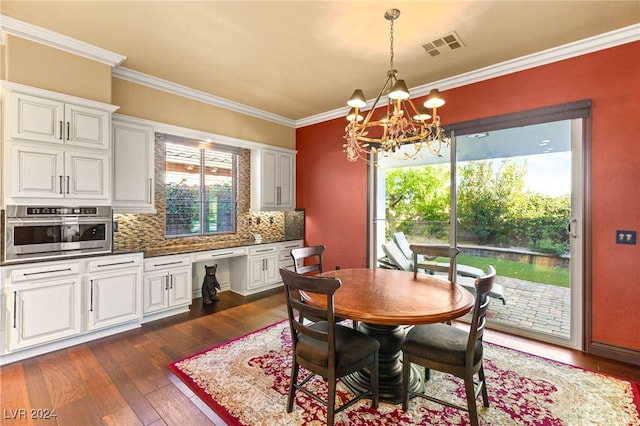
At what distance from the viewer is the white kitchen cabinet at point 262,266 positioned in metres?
4.70

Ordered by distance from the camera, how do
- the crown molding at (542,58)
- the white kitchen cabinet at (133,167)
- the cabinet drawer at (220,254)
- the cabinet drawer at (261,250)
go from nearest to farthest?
the crown molding at (542,58) → the white kitchen cabinet at (133,167) → the cabinet drawer at (220,254) → the cabinet drawer at (261,250)

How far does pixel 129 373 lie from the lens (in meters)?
2.50

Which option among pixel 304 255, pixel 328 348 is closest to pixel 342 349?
pixel 328 348

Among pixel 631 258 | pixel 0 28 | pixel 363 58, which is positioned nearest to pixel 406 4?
pixel 363 58

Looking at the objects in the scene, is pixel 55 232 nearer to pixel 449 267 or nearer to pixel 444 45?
pixel 449 267

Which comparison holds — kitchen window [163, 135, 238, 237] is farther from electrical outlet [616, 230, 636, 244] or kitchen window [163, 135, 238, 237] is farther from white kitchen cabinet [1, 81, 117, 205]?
electrical outlet [616, 230, 636, 244]

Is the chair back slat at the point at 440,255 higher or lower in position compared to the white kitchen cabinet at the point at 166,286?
higher

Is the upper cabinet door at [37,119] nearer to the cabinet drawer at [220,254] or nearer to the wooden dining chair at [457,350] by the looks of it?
the cabinet drawer at [220,254]

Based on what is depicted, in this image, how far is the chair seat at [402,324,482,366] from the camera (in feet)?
6.13

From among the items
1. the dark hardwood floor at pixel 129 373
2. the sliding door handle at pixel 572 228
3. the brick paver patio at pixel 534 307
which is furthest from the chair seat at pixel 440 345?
the sliding door handle at pixel 572 228

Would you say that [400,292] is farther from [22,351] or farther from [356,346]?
[22,351]

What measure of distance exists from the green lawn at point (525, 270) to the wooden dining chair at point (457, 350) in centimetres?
178

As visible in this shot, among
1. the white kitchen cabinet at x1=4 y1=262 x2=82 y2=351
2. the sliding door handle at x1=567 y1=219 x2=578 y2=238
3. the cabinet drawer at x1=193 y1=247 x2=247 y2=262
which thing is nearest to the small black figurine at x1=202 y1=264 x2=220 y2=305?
the cabinet drawer at x1=193 y1=247 x2=247 y2=262

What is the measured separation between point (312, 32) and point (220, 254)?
308 centimetres
